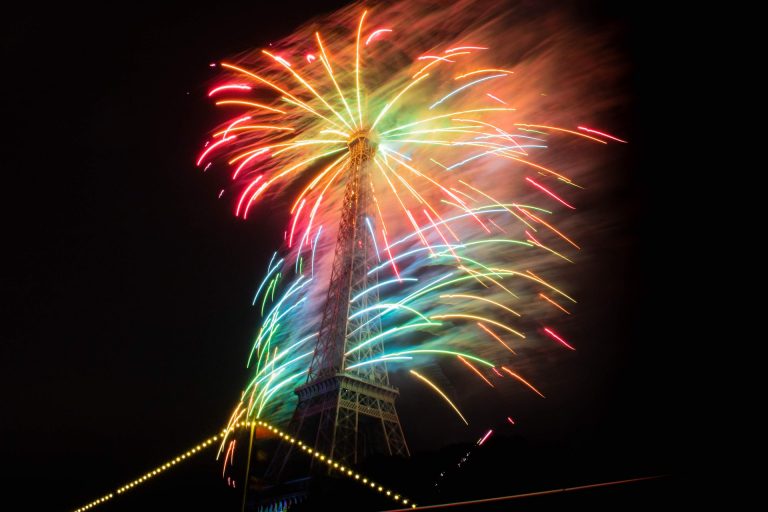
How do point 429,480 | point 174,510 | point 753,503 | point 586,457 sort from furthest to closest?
point 586,457 < point 429,480 < point 174,510 < point 753,503

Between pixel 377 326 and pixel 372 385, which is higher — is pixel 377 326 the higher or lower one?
the higher one

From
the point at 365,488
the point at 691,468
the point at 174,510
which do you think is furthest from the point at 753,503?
the point at 365,488

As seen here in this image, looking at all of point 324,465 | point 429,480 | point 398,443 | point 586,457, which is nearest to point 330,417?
point 324,465

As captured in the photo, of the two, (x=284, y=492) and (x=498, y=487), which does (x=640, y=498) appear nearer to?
(x=498, y=487)

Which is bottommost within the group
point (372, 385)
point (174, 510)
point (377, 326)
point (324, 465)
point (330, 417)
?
point (174, 510)

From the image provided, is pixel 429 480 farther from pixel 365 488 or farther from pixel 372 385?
pixel 372 385

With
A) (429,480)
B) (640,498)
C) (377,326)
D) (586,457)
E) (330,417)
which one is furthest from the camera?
(377,326)

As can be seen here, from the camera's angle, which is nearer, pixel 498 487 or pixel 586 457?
pixel 498 487
